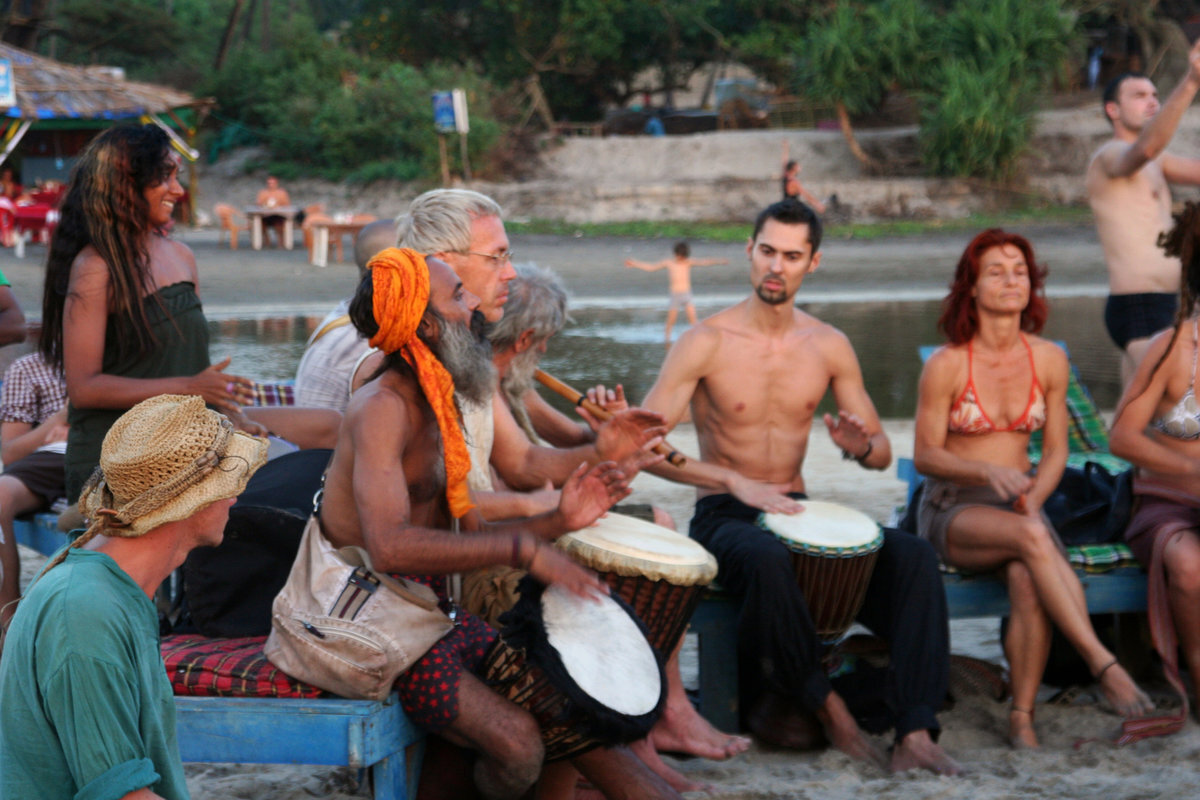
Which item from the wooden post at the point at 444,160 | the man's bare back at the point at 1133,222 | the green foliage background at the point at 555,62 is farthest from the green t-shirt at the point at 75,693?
the green foliage background at the point at 555,62

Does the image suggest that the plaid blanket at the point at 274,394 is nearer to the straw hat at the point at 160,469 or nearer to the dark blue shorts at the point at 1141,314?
the straw hat at the point at 160,469

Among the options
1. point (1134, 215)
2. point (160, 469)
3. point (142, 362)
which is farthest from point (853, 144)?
point (160, 469)

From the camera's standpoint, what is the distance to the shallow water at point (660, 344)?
10977 mm

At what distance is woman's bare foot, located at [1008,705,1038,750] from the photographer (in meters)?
3.86

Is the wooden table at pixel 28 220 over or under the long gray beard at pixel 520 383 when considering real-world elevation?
over

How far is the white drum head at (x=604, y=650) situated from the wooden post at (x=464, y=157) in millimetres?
25254

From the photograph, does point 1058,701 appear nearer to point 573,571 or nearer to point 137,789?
point 573,571

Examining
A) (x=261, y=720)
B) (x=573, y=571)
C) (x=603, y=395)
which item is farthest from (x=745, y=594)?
(x=261, y=720)

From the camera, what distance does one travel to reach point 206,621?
3.34 meters

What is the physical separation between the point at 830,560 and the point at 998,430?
1022 mm

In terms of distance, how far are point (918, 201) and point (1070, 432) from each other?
76.4ft

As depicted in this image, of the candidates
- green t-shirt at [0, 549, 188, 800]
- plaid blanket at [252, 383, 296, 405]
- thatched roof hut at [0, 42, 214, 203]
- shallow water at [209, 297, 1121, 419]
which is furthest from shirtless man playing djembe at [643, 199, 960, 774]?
thatched roof hut at [0, 42, 214, 203]

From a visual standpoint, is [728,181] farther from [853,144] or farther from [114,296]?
[114,296]

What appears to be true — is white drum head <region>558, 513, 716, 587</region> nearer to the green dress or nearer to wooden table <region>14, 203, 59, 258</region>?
the green dress
